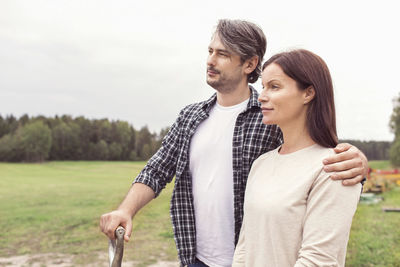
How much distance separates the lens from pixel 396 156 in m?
32.1

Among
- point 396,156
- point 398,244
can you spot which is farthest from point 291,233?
point 396,156

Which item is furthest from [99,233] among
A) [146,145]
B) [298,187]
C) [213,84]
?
[298,187]

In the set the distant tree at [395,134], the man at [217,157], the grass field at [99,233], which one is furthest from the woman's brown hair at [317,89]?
the distant tree at [395,134]

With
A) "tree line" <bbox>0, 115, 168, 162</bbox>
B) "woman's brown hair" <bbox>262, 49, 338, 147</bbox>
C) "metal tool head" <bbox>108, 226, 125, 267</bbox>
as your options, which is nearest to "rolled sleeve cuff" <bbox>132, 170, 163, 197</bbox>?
"metal tool head" <bbox>108, 226, 125, 267</bbox>

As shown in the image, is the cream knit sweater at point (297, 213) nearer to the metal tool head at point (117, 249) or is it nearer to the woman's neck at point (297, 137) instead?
the woman's neck at point (297, 137)

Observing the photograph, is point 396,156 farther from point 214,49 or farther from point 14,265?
point 214,49

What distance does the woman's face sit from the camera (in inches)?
71.9

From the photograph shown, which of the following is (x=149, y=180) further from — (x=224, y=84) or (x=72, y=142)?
(x=72, y=142)

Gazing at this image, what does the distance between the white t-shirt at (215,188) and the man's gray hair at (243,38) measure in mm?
306

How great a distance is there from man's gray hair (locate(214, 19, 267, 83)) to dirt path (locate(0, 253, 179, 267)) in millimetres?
4476

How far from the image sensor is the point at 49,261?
259 inches

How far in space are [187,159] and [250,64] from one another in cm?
70

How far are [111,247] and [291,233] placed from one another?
928mm

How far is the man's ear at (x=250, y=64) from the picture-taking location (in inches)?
99.7
